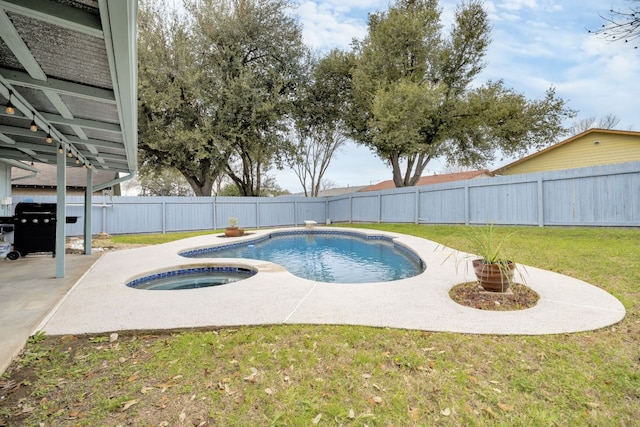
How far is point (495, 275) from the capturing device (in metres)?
3.64

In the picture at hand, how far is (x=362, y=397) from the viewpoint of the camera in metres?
1.91

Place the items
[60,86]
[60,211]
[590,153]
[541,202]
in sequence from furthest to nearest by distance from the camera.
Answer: [590,153]
[541,202]
[60,211]
[60,86]

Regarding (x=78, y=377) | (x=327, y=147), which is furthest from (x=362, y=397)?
(x=327, y=147)

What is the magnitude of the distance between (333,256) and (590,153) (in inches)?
540

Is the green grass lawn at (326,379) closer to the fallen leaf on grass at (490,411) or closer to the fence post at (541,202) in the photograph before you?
the fallen leaf on grass at (490,411)

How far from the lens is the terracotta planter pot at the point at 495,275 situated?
362 centimetres

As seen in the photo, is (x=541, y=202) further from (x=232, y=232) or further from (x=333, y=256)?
(x=232, y=232)

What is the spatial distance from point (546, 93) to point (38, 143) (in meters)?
18.1

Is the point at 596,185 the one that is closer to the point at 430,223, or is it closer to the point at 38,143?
the point at 430,223

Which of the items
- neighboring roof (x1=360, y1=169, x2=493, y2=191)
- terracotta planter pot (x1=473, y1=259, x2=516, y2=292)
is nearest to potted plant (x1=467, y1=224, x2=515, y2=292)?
terracotta planter pot (x1=473, y1=259, x2=516, y2=292)

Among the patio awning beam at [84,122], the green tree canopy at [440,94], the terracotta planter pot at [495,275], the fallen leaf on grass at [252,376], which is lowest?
the fallen leaf on grass at [252,376]

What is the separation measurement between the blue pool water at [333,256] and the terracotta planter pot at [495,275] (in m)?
2.19

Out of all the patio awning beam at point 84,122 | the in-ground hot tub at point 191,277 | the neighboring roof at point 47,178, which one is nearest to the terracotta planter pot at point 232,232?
the in-ground hot tub at point 191,277

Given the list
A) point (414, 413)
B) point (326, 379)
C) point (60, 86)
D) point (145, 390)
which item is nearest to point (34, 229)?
point (60, 86)
